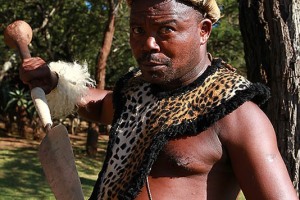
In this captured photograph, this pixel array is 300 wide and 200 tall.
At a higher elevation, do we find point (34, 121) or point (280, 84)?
point (280, 84)

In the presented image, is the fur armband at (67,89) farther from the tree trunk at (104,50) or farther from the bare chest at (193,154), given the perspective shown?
the tree trunk at (104,50)

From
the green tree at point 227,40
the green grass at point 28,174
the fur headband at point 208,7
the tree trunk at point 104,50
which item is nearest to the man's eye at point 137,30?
the fur headband at point 208,7

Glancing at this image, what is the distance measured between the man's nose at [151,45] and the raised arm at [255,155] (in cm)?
32

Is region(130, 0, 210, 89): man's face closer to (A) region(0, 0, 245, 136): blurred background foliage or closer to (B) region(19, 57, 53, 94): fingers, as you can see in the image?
(B) region(19, 57, 53, 94): fingers

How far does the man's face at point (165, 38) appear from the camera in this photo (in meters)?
1.70

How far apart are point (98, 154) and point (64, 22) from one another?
4101 millimetres

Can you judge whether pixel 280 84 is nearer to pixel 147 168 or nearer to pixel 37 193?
pixel 147 168

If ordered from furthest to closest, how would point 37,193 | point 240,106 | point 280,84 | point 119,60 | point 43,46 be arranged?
1. point 119,60
2. point 43,46
3. point 37,193
4. point 280,84
5. point 240,106

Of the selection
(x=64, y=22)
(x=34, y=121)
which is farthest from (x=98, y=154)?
(x=64, y=22)

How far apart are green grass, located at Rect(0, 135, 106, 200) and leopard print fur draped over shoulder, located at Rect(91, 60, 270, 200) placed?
22.8 ft

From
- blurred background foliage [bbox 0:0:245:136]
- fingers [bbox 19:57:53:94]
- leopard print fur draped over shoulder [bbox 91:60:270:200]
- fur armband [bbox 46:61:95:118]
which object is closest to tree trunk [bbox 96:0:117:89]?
blurred background foliage [bbox 0:0:245:136]

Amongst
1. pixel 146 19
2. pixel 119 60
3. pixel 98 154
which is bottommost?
pixel 98 154

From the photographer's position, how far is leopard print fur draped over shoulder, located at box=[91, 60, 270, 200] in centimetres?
171

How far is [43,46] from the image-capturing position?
1500 centimetres
